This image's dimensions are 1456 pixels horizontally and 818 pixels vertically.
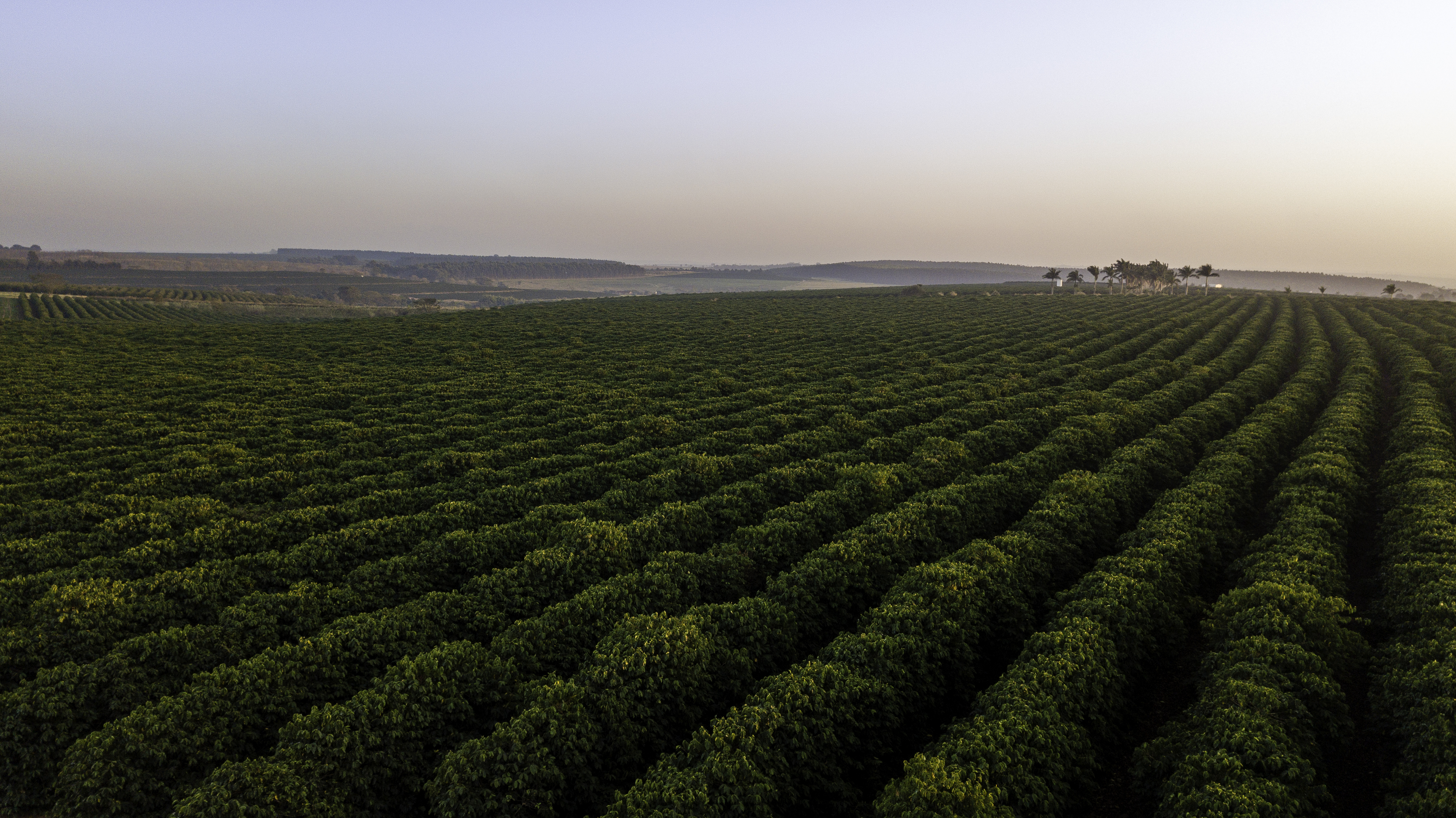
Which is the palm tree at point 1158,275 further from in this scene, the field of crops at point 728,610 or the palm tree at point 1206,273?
the field of crops at point 728,610

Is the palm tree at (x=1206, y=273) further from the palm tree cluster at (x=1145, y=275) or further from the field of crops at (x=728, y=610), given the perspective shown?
the field of crops at (x=728, y=610)

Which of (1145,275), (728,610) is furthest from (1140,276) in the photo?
(728,610)

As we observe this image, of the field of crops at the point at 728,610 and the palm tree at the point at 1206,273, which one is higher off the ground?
the palm tree at the point at 1206,273

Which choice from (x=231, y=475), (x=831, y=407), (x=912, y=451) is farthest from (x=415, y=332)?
(x=912, y=451)

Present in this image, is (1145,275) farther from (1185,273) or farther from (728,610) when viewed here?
(728,610)

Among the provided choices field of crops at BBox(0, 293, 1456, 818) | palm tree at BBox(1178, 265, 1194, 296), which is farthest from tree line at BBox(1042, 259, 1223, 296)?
field of crops at BBox(0, 293, 1456, 818)

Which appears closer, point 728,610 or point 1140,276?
point 728,610

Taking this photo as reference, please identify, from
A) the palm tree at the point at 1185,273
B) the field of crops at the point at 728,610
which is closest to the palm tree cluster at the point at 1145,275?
the palm tree at the point at 1185,273

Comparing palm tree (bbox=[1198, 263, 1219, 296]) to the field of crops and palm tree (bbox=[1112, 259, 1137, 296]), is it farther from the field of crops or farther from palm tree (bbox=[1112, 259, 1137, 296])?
the field of crops

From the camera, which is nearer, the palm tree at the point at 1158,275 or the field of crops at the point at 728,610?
the field of crops at the point at 728,610
